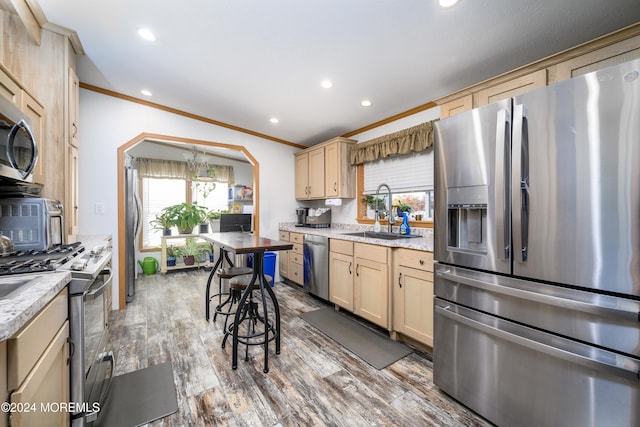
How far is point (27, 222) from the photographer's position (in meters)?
1.71

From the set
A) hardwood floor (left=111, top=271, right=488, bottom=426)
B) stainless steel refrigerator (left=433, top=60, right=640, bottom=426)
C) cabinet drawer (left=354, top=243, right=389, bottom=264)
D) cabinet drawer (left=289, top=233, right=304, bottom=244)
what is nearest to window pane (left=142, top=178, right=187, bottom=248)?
hardwood floor (left=111, top=271, right=488, bottom=426)

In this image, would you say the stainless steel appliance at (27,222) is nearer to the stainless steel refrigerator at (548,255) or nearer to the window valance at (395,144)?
the stainless steel refrigerator at (548,255)

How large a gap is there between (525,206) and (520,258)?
0.86 feet

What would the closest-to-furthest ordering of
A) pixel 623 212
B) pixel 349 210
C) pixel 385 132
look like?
pixel 623 212 < pixel 385 132 < pixel 349 210

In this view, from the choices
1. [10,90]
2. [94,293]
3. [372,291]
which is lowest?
[372,291]

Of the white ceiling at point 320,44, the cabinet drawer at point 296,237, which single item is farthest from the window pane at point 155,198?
the cabinet drawer at point 296,237

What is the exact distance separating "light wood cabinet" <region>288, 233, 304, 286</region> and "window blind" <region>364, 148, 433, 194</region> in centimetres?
123

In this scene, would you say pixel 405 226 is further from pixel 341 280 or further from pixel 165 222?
pixel 165 222

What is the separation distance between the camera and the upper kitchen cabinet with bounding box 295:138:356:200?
3838mm

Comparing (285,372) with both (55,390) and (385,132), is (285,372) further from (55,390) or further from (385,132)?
(385,132)

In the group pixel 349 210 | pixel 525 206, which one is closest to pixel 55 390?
pixel 525 206

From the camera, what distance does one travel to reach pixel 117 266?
3283 millimetres

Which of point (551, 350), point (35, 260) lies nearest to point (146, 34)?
point (35, 260)

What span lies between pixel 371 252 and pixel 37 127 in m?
2.94
